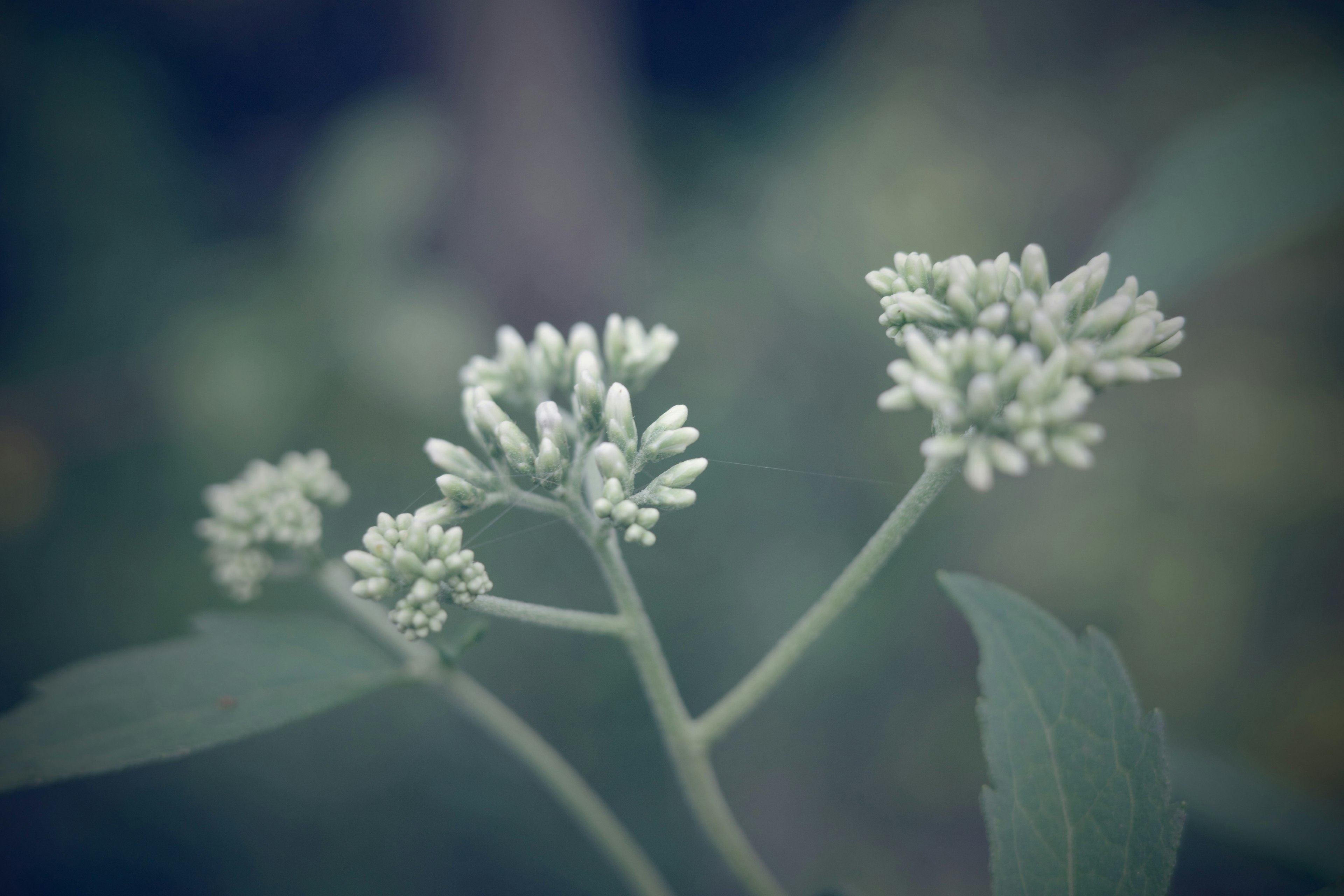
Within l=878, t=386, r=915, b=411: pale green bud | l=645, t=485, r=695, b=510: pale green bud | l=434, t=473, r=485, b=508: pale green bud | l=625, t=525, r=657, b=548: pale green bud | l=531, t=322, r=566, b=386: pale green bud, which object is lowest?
l=878, t=386, r=915, b=411: pale green bud

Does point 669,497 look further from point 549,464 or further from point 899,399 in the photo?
point 899,399

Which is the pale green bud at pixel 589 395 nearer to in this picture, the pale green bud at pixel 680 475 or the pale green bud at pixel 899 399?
the pale green bud at pixel 680 475

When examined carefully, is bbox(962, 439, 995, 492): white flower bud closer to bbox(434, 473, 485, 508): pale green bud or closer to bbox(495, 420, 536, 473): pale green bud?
bbox(495, 420, 536, 473): pale green bud

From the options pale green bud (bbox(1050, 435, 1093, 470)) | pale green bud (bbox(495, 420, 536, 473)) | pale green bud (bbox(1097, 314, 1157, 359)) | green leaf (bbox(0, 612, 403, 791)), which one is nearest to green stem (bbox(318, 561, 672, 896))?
green leaf (bbox(0, 612, 403, 791))

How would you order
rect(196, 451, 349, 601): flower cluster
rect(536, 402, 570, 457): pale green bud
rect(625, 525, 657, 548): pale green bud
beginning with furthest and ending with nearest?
rect(196, 451, 349, 601): flower cluster → rect(536, 402, 570, 457): pale green bud → rect(625, 525, 657, 548): pale green bud

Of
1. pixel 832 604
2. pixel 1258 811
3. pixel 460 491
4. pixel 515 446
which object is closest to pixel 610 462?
pixel 515 446

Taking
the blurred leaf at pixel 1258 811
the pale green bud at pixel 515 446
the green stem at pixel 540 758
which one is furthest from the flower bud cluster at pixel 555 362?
the blurred leaf at pixel 1258 811
